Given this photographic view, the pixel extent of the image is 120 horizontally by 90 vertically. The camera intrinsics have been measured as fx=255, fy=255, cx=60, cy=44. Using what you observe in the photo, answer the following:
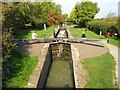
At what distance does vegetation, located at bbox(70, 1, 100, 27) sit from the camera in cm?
6919

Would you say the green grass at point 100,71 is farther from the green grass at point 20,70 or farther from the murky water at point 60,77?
the green grass at point 20,70

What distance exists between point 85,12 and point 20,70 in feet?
185

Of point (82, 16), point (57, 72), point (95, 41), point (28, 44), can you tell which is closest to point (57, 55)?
point (28, 44)

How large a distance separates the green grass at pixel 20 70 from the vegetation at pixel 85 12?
50973 millimetres

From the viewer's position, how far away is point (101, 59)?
60.3 feet

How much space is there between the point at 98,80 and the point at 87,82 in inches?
29.6

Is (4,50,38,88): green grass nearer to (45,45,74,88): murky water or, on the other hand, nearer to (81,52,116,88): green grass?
(45,45,74,88): murky water

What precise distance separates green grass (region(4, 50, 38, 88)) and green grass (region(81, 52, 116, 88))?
325cm

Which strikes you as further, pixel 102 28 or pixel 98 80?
pixel 102 28

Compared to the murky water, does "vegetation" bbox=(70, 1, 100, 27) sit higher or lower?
higher

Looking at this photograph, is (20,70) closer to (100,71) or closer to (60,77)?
(60,77)

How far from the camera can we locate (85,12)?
69688 millimetres

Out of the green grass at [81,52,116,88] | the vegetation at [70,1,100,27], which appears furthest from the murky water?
the vegetation at [70,1,100,27]

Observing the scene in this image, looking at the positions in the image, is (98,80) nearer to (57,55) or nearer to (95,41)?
(57,55)
